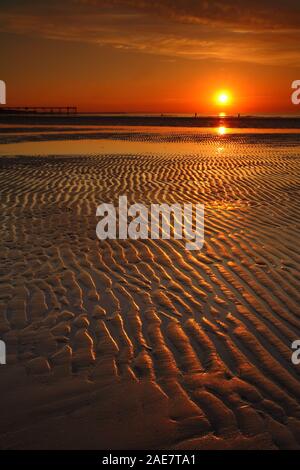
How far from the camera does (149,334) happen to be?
15.1 ft

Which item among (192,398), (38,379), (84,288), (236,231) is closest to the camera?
(192,398)

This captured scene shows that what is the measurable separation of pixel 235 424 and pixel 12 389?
5.77ft

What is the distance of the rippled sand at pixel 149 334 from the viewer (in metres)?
3.29

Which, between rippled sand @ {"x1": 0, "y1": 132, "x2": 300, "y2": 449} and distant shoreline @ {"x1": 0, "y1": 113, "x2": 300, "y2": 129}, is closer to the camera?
rippled sand @ {"x1": 0, "y1": 132, "x2": 300, "y2": 449}

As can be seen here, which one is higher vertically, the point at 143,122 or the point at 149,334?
the point at 143,122

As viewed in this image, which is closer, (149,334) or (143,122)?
(149,334)

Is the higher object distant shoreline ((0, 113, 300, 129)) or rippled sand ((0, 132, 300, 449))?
distant shoreline ((0, 113, 300, 129))

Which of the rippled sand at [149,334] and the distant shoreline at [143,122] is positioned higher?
the distant shoreline at [143,122]

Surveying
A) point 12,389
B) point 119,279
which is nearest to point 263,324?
point 119,279

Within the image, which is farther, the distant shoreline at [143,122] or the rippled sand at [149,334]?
the distant shoreline at [143,122]

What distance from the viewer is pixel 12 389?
3.73 m

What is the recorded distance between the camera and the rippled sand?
3.29 m
